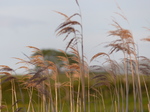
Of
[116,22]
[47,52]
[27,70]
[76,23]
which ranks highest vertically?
[47,52]

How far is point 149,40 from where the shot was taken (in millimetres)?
3699

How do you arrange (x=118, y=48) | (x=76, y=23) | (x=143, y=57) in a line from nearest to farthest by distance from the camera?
(x=76, y=23) → (x=118, y=48) → (x=143, y=57)

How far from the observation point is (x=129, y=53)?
3.45 m

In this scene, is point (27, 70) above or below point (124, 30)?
below

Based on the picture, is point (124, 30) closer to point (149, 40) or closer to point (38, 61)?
point (149, 40)

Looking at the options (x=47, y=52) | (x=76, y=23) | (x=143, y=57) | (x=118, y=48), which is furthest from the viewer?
(x=47, y=52)

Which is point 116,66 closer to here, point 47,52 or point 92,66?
point 92,66

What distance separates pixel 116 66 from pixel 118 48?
0.50 metres

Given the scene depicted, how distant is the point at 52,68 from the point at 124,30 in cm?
95

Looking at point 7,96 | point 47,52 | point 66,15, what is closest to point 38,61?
point 66,15

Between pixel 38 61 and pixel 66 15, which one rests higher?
pixel 66 15

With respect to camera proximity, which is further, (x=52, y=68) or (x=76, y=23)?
(x=52, y=68)

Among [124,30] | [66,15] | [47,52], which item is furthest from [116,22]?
[47,52]

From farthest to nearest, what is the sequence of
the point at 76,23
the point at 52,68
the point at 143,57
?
1. the point at 143,57
2. the point at 52,68
3. the point at 76,23
